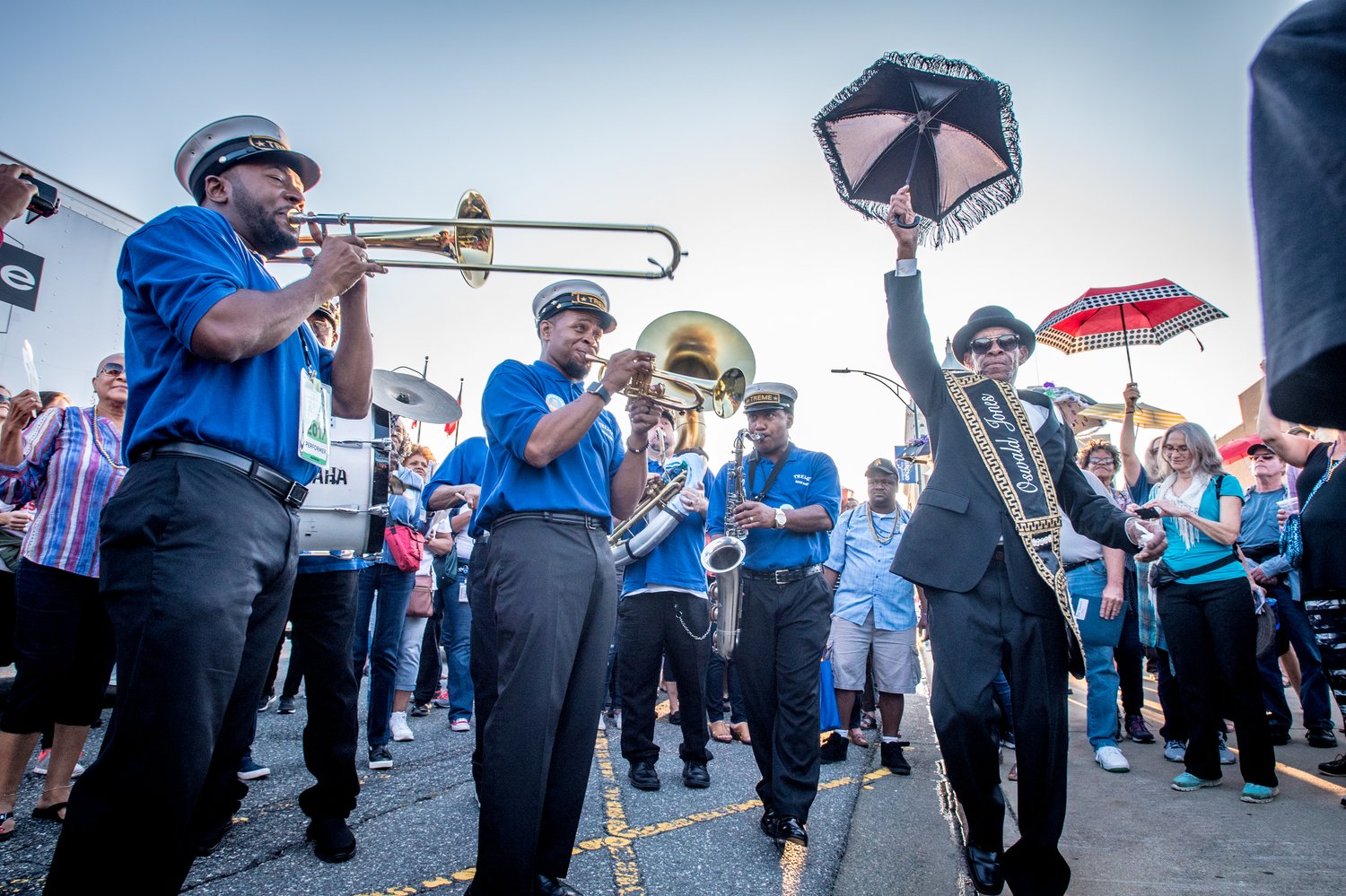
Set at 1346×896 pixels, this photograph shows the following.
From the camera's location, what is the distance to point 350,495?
3.44 metres

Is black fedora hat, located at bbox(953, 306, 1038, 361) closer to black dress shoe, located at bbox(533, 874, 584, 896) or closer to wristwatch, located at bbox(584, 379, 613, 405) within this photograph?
wristwatch, located at bbox(584, 379, 613, 405)

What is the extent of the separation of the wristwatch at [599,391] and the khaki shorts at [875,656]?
3745mm

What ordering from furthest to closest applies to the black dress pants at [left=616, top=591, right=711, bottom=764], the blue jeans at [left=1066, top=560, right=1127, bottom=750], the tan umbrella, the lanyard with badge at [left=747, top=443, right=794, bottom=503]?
the tan umbrella, the blue jeans at [left=1066, top=560, right=1127, bottom=750], the black dress pants at [left=616, top=591, right=711, bottom=764], the lanyard with badge at [left=747, top=443, right=794, bottom=503]

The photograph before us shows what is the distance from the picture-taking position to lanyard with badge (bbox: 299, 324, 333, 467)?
228cm

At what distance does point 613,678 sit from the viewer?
7684 millimetres

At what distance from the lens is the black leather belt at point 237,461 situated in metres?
1.97

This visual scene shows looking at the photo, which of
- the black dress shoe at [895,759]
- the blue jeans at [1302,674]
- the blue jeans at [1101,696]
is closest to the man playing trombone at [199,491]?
the black dress shoe at [895,759]

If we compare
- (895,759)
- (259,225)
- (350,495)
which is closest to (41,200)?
(259,225)

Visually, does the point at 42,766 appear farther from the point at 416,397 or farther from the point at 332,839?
the point at 416,397

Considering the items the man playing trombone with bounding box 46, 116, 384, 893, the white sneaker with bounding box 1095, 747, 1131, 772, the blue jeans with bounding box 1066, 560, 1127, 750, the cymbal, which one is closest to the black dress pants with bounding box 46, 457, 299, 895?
the man playing trombone with bounding box 46, 116, 384, 893

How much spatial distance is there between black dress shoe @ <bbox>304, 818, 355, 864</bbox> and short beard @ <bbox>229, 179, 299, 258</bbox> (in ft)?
7.59

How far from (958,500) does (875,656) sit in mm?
3415

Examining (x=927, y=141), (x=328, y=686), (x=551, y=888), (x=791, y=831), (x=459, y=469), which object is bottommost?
(x=791, y=831)

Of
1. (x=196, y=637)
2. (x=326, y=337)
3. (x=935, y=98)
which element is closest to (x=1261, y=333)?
(x=196, y=637)
